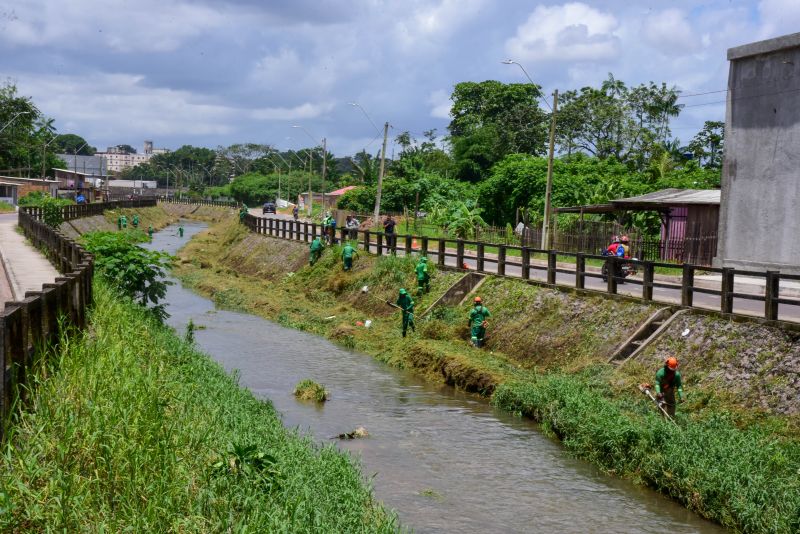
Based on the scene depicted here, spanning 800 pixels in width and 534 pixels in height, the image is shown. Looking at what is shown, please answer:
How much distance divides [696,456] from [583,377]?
216 inches

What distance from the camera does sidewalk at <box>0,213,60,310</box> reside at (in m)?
21.7

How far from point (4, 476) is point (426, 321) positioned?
17846mm

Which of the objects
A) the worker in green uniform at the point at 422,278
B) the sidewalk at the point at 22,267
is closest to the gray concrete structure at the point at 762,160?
the worker in green uniform at the point at 422,278

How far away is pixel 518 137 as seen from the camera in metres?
87.3

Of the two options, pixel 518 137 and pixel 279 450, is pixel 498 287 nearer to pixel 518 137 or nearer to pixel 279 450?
pixel 279 450

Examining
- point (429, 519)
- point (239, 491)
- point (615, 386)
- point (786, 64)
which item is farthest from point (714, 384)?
point (786, 64)

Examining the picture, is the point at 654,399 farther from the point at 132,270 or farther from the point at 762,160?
the point at 762,160

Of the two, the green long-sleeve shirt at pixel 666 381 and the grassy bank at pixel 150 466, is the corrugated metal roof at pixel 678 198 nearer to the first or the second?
the green long-sleeve shirt at pixel 666 381

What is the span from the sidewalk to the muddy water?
4.80 metres

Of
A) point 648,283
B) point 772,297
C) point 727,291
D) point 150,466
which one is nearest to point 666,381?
point 772,297

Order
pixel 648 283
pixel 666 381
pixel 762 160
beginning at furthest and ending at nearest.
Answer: pixel 762 160
pixel 648 283
pixel 666 381

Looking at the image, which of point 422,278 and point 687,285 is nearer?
point 687,285

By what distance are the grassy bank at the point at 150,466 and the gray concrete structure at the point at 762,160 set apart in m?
18.3

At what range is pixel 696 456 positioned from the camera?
12625 mm
